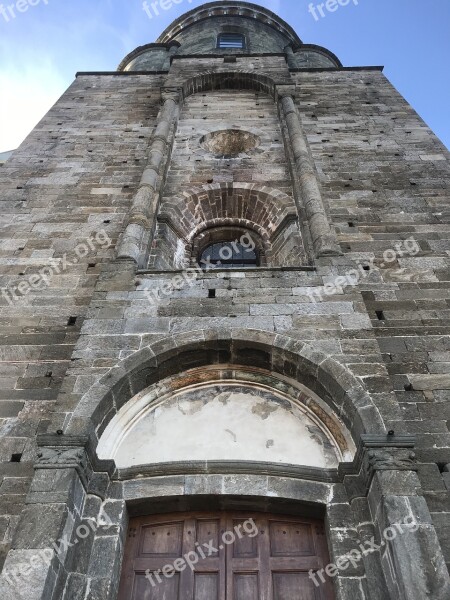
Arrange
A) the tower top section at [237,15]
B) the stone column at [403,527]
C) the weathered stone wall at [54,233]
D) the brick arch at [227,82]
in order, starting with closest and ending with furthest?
the stone column at [403,527] < the weathered stone wall at [54,233] < the brick arch at [227,82] < the tower top section at [237,15]

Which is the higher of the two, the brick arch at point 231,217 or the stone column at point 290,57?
the stone column at point 290,57

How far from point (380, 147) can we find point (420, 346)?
6.40 m

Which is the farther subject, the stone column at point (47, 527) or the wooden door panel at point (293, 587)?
the wooden door panel at point (293, 587)

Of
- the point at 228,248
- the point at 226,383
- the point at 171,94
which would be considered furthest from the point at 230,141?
the point at 226,383

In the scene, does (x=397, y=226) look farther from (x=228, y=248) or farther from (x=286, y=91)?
(x=286, y=91)

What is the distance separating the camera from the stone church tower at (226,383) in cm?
470

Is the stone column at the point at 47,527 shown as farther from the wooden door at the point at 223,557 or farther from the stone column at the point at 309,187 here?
the stone column at the point at 309,187

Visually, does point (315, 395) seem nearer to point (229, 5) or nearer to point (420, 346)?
point (420, 346)

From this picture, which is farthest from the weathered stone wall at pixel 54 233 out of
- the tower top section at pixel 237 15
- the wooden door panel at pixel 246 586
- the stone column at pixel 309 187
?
the tower top section at pixel 237 15

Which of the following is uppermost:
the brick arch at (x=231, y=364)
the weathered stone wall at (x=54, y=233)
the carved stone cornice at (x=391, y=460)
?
the weathered stone wall at (x=54, y=233)

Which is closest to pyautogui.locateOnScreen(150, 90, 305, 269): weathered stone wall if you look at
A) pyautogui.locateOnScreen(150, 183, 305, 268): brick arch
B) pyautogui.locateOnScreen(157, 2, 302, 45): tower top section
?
pyautogui.locateOnScreen(150, 183, 305, 268): brick arch

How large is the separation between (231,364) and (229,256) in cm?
396

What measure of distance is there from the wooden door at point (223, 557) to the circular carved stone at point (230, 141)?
8.88 metres

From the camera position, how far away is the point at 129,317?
6.32 metres
